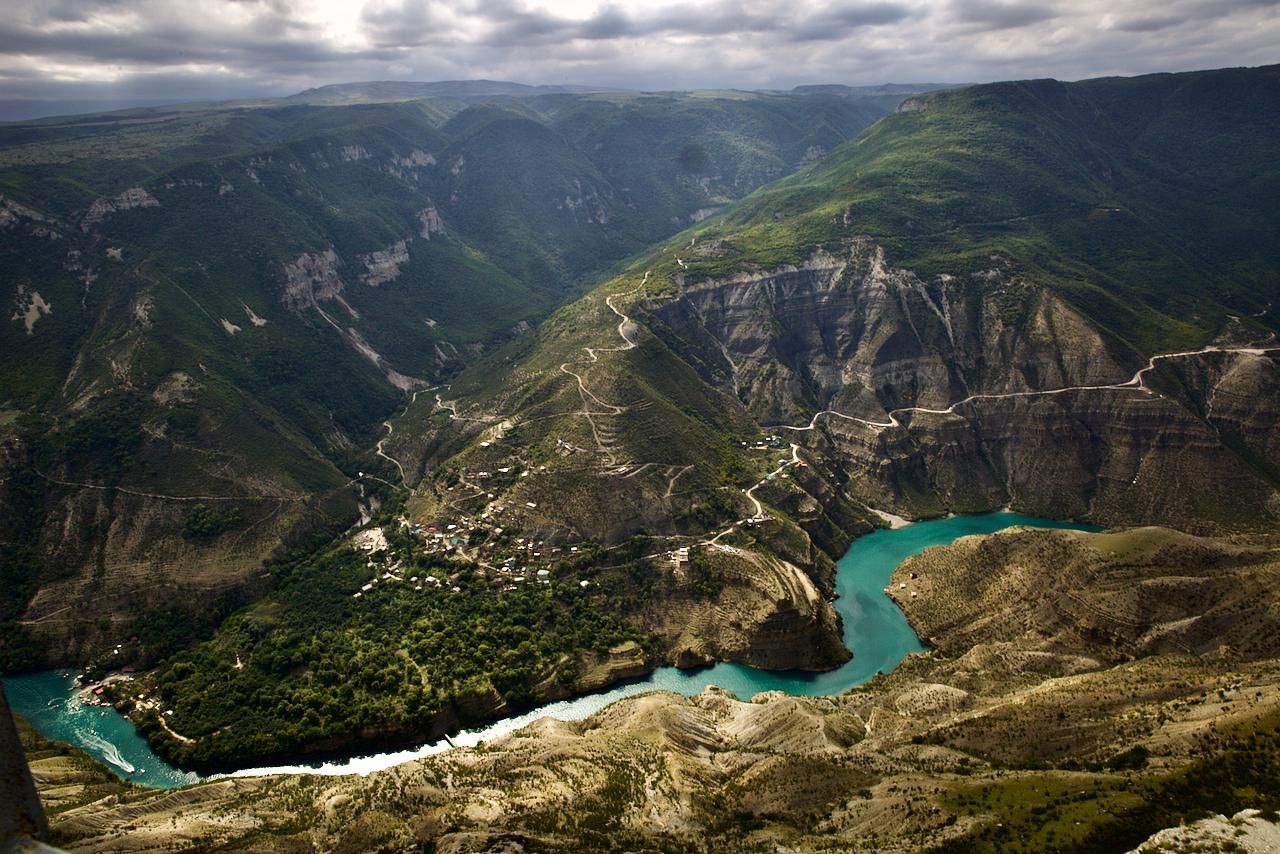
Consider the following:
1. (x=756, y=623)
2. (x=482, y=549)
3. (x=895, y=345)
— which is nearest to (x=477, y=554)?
(x=482, y=549)

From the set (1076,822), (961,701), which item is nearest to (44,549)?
(961,701)

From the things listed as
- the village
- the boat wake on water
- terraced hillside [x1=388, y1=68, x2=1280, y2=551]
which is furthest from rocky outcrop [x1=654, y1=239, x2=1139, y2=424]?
the boat wake on water

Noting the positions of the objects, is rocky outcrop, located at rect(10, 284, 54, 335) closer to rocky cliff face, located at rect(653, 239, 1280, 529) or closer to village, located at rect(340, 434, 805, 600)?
village, located at rect(340, 434, 805, 600)

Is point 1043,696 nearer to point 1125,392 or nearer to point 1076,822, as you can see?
point 1076,822

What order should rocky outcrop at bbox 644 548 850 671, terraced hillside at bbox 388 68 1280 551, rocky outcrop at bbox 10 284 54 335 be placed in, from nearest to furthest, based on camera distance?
rocky outcrop at bbox 644 548 850 671 < terraced hillside at bbox 388 68 1280 551 < rocky outcrop at bbox 10 284 54 335

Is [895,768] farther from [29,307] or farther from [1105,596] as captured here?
[29,307]

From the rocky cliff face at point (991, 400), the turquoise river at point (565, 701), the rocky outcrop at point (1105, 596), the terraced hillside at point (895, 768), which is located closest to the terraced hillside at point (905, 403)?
the rocky cliff face at point (991, 400)

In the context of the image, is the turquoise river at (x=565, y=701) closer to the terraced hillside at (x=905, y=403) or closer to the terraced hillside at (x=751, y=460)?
the terraced hillside at (x=751, y=460)

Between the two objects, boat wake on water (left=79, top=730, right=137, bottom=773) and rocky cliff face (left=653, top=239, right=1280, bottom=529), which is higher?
rocky cliff face (left=653, top=239, right=1280, bottom=529)
